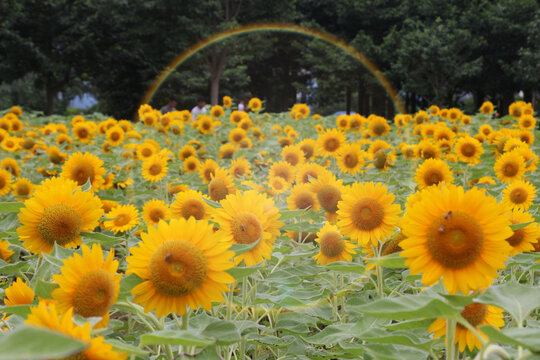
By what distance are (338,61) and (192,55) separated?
858 cm

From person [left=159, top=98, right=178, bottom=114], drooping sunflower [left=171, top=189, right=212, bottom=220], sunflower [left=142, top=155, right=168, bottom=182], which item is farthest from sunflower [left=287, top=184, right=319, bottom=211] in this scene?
person [left=159, top=98, right=178, bottom=114]

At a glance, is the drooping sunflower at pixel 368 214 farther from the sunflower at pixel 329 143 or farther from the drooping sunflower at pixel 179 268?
the sunflower at pixel 329 143

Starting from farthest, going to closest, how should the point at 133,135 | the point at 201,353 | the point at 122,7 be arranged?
the point at 122,7 → the point at 133,135 → the point at 201,353

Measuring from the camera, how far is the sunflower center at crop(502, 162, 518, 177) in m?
3.11

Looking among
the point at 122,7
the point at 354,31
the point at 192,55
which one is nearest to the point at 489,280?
the point at 192,55

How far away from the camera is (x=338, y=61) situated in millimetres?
27969

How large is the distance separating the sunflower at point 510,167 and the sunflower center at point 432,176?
33.8 inches

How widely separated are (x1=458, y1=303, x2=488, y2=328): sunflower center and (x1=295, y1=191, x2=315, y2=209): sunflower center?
1.06 meters

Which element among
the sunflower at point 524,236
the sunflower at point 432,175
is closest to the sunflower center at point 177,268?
the sunflower at point 524,236

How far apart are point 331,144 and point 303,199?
186 centimetres

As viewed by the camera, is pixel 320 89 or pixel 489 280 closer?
pixel 489 280

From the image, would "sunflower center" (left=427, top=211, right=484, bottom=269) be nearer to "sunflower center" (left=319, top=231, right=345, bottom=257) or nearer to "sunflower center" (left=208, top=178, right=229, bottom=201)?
"sunflower center" (left=319, top=231, right=345, bottom=257)

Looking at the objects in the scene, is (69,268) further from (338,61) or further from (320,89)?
(320,89)

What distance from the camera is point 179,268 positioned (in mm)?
916
